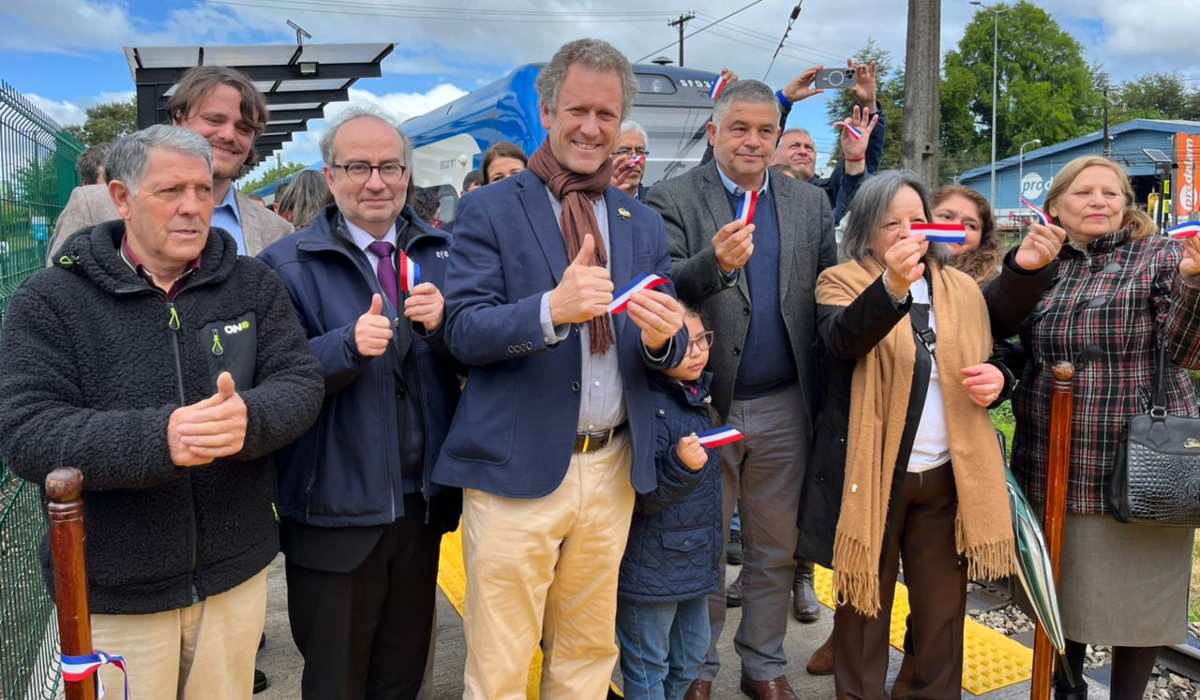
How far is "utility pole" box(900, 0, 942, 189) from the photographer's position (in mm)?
7516

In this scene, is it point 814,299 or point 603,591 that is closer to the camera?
point 603,591

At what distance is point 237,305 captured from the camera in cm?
216

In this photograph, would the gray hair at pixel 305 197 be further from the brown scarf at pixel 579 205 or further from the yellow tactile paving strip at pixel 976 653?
the brown scarf at pixel 579 205

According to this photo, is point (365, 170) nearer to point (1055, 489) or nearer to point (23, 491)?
point (23, 491)

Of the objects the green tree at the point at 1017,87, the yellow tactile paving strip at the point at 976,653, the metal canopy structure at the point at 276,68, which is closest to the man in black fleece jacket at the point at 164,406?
the yellow tactile paving strip at the point at 976,653

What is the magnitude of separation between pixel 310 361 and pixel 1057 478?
242cm

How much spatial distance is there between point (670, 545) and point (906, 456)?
87 centimetres

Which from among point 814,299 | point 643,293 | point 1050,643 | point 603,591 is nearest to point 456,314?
point 643,293

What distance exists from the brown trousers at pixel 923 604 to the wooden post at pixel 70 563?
2409mm

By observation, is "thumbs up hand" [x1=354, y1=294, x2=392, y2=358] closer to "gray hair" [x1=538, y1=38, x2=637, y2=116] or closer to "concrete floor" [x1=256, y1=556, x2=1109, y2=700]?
"gray hair" [x1=538, y1=38, x2=637, y2=116]

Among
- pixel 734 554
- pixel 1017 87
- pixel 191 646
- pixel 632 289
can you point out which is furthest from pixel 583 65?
pixel 1017 87

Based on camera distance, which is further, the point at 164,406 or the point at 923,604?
the point at 923,604

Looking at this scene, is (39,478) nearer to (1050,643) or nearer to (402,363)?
(402,363)

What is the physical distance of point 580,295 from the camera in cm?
211
